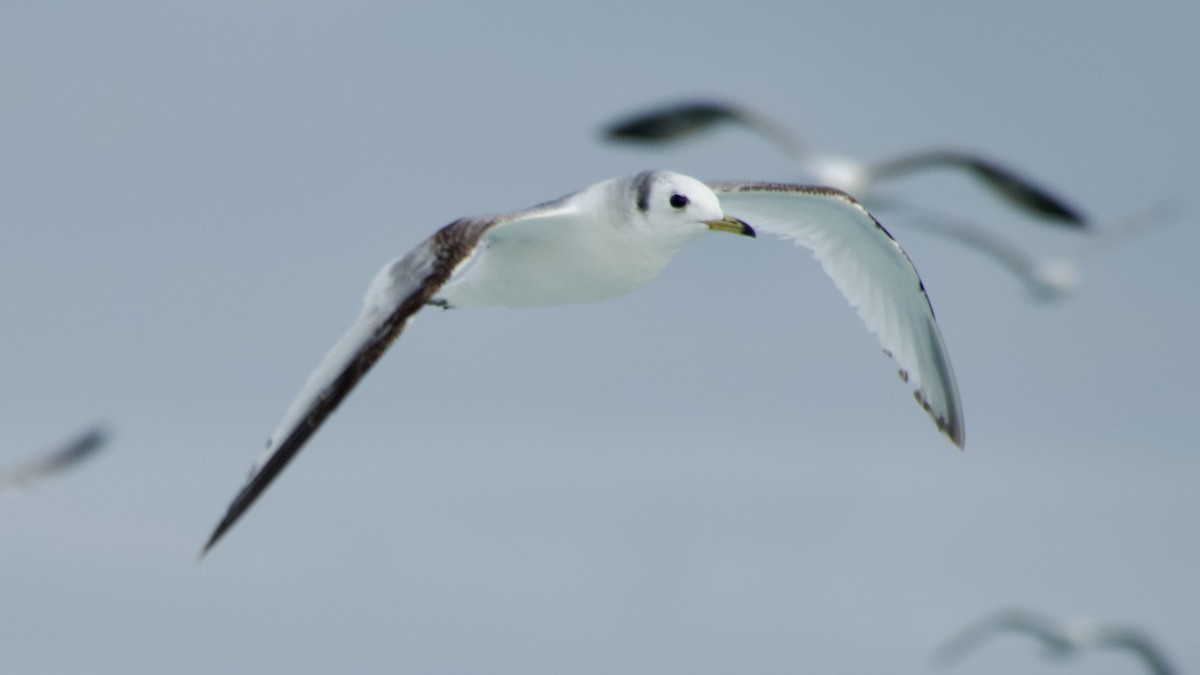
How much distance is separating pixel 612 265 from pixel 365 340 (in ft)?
8.73

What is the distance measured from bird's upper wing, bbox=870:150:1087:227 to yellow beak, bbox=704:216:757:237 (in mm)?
17201

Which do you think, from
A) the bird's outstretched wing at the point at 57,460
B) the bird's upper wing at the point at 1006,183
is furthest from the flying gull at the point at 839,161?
the bird's outstretched wing at the point at 57,460

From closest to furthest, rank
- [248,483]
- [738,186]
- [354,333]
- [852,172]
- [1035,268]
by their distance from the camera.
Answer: [248,483] < [354,333] < [738,186] < [852,172] < [1035,268]

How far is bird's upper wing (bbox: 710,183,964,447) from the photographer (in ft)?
59.1

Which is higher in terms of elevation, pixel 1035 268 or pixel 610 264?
pixel 1035 268

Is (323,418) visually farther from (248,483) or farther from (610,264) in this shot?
(610,264)

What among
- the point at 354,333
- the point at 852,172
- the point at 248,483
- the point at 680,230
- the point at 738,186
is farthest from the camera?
the point at 852,172

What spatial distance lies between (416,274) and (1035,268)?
40.1 metres

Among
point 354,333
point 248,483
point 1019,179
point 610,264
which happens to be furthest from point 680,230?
point 1019,179

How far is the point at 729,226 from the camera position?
1551cm

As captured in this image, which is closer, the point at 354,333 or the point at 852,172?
the point at 354,333

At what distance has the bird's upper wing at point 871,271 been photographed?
18.0 m

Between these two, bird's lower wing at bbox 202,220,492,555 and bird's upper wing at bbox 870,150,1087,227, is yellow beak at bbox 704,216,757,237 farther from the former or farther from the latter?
bird's upper wing at bbox 870,150,1087,227

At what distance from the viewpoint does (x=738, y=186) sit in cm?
1755
